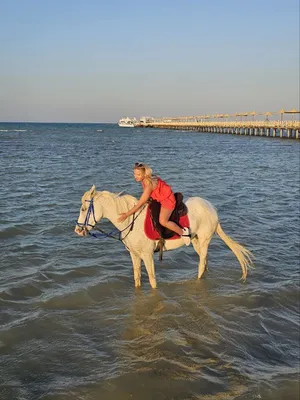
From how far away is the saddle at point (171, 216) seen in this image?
644 cm

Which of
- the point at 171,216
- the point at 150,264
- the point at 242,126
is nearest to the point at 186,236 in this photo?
the point at 171,216

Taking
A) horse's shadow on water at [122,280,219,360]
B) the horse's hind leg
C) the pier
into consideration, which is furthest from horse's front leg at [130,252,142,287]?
the pier

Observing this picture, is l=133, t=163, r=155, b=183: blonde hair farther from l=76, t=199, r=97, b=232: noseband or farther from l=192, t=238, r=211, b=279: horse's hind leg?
l=192, t=238, r=211, b=279: horse's hind leg

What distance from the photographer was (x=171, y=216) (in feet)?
21.7

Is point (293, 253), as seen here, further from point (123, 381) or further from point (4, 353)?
point (4, 353)

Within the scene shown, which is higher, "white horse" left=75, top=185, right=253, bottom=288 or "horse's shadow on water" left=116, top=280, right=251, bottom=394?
"white horse" left=75, top=185, right=253, bottom=288

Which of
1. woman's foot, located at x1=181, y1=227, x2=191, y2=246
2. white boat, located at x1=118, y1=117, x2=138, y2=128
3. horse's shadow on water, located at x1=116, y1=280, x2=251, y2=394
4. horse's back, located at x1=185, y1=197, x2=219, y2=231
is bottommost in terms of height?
A: horse's shadow on water, located at x1=116, y1=280, x2=251, y2=394

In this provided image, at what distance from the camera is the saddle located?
6.44m

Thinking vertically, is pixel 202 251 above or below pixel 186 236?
below

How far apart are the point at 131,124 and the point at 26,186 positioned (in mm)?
148869

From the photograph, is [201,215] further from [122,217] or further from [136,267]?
[122,217]

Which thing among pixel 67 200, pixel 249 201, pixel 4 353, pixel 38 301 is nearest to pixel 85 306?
pixel 38 301

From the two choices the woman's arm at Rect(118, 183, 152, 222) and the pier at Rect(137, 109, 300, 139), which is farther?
the pier at Rect(137, 109, 300, 139)

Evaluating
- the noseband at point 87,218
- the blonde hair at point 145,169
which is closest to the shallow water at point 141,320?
the noseband at point 87,218
